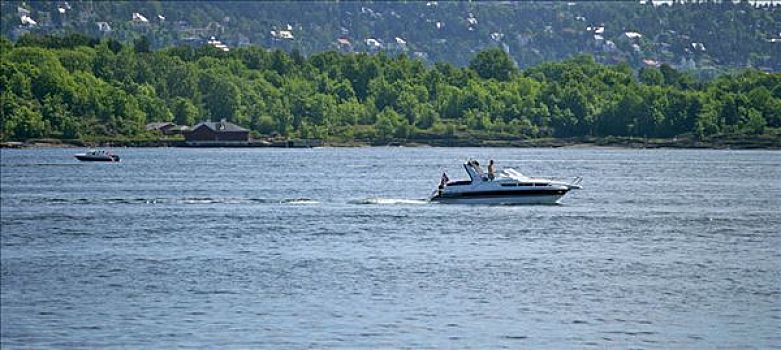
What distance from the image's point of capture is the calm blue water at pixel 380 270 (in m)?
45.8

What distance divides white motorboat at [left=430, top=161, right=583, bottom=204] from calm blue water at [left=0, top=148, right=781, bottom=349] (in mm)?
774

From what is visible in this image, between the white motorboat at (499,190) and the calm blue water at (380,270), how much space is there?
2.54 feet

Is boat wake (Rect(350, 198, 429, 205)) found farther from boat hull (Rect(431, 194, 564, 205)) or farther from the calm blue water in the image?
boat hull (Rect(431, 194, 564, 205))

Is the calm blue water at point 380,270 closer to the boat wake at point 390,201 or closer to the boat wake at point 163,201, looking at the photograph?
the boat wake at point 163,201

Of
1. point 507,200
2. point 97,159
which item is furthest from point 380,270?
point 97,159

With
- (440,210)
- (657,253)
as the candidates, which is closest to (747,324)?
(657,253)

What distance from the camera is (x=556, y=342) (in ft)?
147

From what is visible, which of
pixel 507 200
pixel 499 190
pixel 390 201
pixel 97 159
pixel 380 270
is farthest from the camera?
pixel 97 159

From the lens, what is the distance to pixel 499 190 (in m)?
89.4

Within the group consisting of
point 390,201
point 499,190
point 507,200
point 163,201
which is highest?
point 499,190

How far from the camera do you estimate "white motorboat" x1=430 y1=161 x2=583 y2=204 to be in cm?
8950

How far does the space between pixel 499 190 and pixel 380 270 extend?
31.0 metres

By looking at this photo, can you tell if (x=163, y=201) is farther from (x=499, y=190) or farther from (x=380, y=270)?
(x=380, y=270)

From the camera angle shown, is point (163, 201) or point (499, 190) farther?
point (163, 201)
